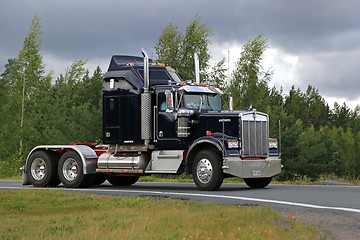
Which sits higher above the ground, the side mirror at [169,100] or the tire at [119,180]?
the side mirror at [169,100]

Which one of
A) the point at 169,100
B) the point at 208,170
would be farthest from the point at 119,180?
the point at 208,170

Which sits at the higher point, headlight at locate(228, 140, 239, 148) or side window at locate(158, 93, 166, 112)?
side window at locate(158, 93, 166, 112)

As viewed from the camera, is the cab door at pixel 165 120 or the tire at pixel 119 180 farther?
the tire at pixel 119 180

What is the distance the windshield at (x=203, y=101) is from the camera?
723 inches

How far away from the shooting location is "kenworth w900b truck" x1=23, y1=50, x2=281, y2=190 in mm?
17109

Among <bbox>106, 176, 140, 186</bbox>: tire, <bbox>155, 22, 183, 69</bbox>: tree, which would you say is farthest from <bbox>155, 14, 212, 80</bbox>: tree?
<bbox>106, 176, 140, 186</bbox>: tire

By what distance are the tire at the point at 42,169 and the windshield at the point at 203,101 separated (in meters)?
5.89

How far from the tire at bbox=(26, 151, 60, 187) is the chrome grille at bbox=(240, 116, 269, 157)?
752cm

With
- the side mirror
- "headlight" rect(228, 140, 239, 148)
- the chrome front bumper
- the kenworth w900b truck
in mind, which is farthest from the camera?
the side mirror

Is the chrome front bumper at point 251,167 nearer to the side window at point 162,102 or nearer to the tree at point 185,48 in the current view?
the side window at point 162,102

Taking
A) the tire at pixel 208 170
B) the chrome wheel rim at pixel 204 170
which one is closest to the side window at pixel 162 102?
the tire at pixel 208 170

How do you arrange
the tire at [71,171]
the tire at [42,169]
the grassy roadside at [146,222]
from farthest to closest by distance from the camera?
the tire at [42,169] → the tire at [71,171] → the grassy roadside at [146,222]

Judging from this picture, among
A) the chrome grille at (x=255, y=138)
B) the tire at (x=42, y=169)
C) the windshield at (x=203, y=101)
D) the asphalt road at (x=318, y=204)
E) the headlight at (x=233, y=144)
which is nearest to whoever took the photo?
the asphalt road at (x=318, y=204)

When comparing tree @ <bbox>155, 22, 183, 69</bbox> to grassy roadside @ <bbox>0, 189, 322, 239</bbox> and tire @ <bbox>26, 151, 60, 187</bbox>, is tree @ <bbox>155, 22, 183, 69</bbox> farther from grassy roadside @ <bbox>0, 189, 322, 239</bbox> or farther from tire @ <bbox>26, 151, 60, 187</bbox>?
grassy roadside @ <bbox>0, 189, 322, 239</bbox>
